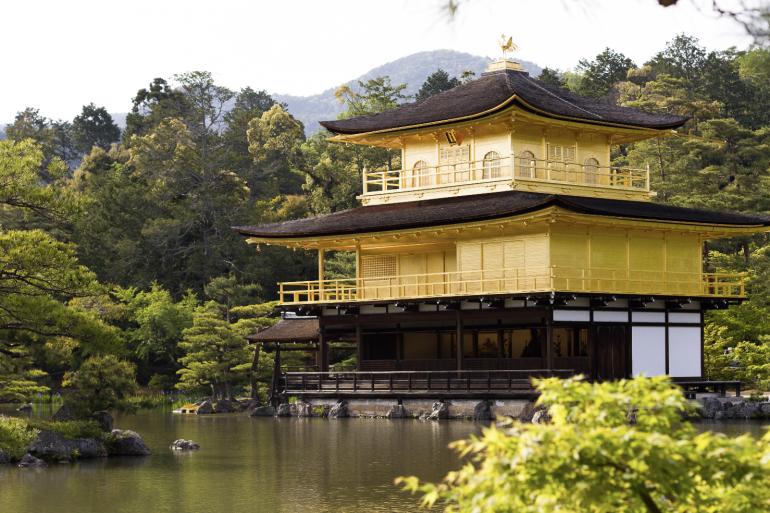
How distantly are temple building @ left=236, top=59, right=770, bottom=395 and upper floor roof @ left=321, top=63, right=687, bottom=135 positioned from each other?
0.08 meters

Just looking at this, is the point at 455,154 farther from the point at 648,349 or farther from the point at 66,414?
the point at 66,414

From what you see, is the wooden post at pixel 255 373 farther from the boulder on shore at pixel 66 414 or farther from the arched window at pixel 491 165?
the boulder on shore at pixel 66 414

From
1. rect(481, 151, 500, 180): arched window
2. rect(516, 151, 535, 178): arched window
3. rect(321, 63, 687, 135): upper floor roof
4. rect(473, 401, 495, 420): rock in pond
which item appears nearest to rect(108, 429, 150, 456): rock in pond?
rect(473, 401, 495, 420): rock in pond

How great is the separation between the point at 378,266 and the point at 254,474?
20312mm

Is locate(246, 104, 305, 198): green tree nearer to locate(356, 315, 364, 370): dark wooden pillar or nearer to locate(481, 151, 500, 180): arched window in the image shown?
locate(356, 315, 364, 370): dark wooden pillar

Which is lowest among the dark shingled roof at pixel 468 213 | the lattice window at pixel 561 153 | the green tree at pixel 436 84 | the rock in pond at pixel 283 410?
the rock in pond at pixel 283 410

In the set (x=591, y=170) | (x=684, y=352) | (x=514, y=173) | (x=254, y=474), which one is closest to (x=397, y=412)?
(x=514, y=173)

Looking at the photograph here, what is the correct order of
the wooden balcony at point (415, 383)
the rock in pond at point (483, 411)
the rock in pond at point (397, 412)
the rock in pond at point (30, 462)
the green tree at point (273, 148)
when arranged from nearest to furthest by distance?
the rock in pond at point (30, 462), the rock in pond at point (483, 411), the wooden balcony at point (415, 383), the rock in pond at point (397, 412), the green tree at point (273, 148)

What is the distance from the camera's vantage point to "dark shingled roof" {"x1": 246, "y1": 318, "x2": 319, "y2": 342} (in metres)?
43.9

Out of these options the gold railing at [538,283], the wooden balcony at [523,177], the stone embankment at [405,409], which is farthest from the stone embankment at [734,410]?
the wooden balcony at [523,177]

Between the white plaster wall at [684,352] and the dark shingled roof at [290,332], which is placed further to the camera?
Answer: the dark shingled roof at [290,332]

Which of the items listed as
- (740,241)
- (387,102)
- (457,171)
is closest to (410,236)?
(457,171)

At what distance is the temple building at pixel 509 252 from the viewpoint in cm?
3769

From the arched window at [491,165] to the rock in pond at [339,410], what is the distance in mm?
8214
